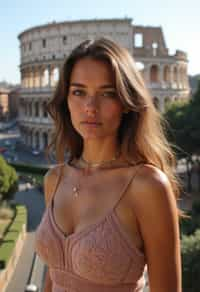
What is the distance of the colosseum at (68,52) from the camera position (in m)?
40.8

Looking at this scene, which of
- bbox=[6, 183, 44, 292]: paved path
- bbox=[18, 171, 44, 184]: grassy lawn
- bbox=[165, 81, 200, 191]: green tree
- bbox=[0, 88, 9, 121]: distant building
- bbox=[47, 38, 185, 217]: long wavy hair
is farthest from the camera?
bbox=[0, 88, 9, 121]: distant building

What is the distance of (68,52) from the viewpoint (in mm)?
39562

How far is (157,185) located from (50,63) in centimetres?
4137

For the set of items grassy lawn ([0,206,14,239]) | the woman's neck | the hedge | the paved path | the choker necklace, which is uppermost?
the woman's neck

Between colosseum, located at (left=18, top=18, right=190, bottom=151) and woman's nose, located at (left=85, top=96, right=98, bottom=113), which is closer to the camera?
woman's nose, located at (left=85, top=96, right=98, bottom=113)

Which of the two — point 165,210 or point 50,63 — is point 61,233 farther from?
point 50,63

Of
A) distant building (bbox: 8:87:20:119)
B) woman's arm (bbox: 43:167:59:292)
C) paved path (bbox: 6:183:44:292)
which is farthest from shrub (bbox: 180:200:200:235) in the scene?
distant building (bbox: 8:87:20:119)

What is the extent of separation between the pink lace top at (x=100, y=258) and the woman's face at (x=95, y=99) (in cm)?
27

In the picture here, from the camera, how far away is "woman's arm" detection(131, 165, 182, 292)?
5.46 ft

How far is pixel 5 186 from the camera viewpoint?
1767 centimetres

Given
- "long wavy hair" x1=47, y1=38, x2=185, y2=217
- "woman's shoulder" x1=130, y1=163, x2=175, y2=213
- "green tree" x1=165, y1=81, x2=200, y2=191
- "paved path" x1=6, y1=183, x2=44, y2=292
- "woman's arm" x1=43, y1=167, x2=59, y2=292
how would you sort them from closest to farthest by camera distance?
"woman's shoulder" x1=130, y1=163, x2=175, y2=213 → "long wavy hair" x1=47, y1=38, x2=185, y2=217 → "woman's arm" x1=43, y1=167, x2=59, y2=292 → "paved path" x1=6, y1=183, x2=44, y2=292 → "green tree" x1=165, y1=81, x2=200, y2=191

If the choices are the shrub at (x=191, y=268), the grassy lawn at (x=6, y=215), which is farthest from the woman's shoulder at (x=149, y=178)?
the grassy lawn at (x=6, y=215)

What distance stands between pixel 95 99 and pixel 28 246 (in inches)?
574

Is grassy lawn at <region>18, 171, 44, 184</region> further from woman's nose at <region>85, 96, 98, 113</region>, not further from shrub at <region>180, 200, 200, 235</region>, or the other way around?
woman's nose at <region>85, 96, 98, 113</region>
